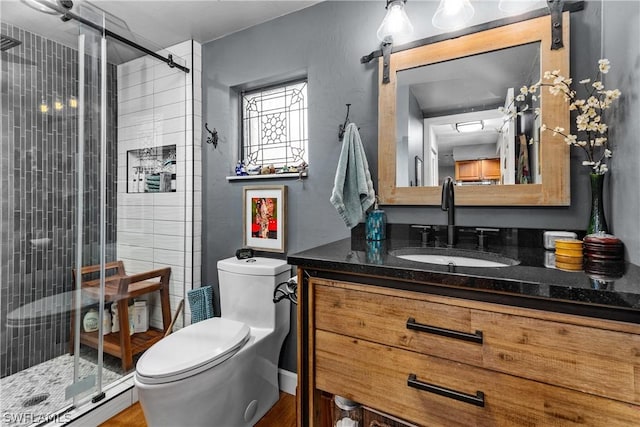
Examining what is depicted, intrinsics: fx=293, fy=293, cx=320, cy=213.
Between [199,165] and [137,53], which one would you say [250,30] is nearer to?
[137,53]

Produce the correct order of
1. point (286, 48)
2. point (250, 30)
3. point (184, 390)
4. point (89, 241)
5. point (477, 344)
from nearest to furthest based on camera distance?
point (477, 344)
point (184, 390)
point (89, 241)
point (286, 48)
point (250, 30)

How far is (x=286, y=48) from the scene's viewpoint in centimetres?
182

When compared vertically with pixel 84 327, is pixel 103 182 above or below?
above

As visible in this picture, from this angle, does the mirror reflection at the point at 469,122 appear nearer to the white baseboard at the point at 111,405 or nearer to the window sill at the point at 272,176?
the window sill at the point at 272,176

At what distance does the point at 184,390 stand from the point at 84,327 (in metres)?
0.93

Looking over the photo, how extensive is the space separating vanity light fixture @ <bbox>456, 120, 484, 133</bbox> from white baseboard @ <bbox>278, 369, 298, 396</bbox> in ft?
5.30

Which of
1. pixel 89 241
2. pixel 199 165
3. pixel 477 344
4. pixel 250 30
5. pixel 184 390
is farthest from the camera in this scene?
pixel 199 165

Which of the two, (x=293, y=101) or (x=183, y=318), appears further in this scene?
(x=183, y=318)

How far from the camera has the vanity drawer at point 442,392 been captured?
2.16ft

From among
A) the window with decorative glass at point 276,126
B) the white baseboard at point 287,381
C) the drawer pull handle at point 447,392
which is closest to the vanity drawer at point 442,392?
the drawer pull handle at point 447,392

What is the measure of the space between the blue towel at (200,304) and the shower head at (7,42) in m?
1.70

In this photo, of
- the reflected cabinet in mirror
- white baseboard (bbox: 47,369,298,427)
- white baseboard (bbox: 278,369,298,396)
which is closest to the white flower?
the reflected cabinet in mirror

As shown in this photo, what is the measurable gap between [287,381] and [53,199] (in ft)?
5.68

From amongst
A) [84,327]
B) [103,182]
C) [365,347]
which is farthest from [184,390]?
[103,182]
